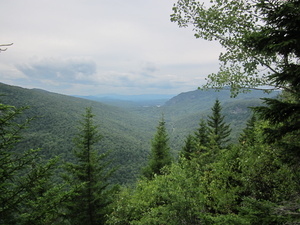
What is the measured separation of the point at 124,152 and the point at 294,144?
458 feet

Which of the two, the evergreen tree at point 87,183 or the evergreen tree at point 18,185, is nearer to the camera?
the evergreen tree at point 18,185

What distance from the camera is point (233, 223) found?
4945 mm

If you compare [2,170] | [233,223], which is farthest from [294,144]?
[2,170]

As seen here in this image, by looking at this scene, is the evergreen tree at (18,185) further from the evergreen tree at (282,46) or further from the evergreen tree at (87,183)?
the evergreen tree at (87,183)

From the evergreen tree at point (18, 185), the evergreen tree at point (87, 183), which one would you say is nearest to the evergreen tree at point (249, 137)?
the evergreen tree at point (18, 185)

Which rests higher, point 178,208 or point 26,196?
point 26,196

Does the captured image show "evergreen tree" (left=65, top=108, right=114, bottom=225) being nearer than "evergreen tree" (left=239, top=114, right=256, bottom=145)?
No

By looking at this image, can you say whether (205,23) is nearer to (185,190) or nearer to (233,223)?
(233,223)

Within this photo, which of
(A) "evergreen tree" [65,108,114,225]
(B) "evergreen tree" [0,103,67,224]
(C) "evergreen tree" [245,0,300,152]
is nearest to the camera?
(C) "evergreen tree" [245,0,300,152]

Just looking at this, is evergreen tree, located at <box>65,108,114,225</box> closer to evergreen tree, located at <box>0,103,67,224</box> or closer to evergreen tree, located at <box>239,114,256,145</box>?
evergreen tree, located at <box>0,103,67,224</box>

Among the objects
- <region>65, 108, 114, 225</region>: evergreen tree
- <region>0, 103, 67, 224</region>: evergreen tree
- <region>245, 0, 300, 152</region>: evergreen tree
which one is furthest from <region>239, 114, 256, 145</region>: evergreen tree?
<region>65, 108, 114, 225</region>: evergreen tree

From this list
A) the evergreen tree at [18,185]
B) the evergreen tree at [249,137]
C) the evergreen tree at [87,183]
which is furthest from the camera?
the evergreen tree at [87,183]

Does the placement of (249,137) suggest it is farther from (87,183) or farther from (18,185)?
(18,185)

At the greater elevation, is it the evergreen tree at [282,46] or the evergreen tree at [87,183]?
the evergreen tree at [282,46]
